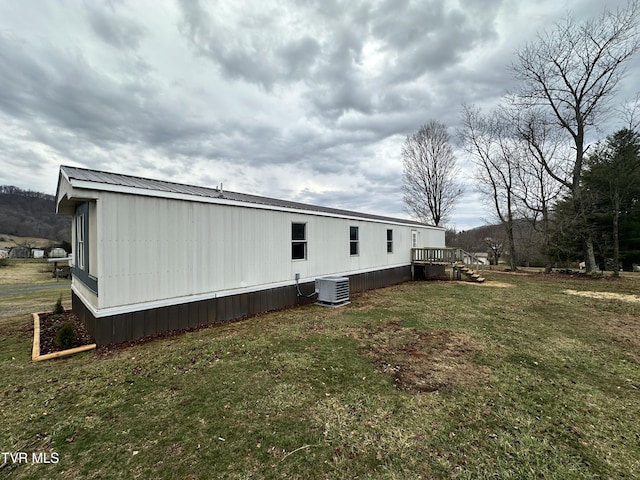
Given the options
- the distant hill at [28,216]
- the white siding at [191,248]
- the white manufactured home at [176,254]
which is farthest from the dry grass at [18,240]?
the white siding at [191,248]

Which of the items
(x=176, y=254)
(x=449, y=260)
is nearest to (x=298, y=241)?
(x=176, y=254)

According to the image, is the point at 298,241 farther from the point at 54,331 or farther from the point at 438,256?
the point at 438,256

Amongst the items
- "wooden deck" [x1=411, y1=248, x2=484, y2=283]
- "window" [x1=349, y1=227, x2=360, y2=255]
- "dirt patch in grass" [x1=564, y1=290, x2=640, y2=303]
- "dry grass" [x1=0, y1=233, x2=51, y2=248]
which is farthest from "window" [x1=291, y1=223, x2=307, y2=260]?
"dry grass" [x1=0, y1=233, x2=51, y2=248]

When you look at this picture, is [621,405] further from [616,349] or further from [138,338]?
[138,338]

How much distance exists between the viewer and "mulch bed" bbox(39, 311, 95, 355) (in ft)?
15.2

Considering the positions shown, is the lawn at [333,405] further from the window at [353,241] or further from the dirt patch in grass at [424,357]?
the window at [353,241]

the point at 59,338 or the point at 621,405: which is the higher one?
the point at 59,338

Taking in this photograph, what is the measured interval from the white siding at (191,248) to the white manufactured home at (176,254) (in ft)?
0.06

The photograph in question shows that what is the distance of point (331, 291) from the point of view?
7891 millimetres

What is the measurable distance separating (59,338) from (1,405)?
1917 mm

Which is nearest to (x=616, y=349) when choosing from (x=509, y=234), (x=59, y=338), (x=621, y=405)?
(x=621, y=405)

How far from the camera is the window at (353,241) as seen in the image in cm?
1025

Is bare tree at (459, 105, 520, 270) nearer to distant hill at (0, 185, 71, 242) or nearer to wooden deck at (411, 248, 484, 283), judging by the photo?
wooden deck at (411, 248, 484, 283)

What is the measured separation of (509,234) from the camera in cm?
1839
